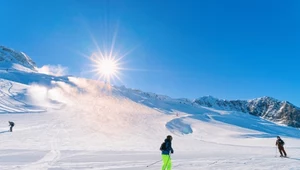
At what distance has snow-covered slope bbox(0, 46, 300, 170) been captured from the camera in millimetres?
18250

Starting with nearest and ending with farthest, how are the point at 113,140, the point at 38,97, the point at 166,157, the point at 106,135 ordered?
1. the point at 166,157
2. the point at 113,140
3. the point at 106,135
4. the point at 38,97

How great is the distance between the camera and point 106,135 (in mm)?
36531

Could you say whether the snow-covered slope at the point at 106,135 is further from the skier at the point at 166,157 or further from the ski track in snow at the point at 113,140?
the skier at the point at 166,157

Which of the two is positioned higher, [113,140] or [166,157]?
[113,140]

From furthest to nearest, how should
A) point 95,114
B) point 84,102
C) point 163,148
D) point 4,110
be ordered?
point 84,102, point 95,114, point 4,110, point 163,148

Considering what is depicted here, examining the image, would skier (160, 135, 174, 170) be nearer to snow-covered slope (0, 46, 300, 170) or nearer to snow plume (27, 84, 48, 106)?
snow-covered slope (0, 46, 300, 170)

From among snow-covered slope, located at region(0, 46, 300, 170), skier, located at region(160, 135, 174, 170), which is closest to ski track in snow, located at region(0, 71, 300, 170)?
snow-covered slope, located at region(0, 46, 300, 170)

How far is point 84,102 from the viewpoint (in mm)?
72375

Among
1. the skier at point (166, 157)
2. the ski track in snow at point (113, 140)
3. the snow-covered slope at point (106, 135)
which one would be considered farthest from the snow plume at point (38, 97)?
the skier at point (166, 157)

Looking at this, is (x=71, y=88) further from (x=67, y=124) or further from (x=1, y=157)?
(x=1, y=157)

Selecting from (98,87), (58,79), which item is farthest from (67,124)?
(58,79)

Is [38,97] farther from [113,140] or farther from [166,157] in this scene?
[166,157]

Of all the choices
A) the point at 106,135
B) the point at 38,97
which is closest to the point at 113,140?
the point at 106,135

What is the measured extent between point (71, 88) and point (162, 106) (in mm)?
31348
